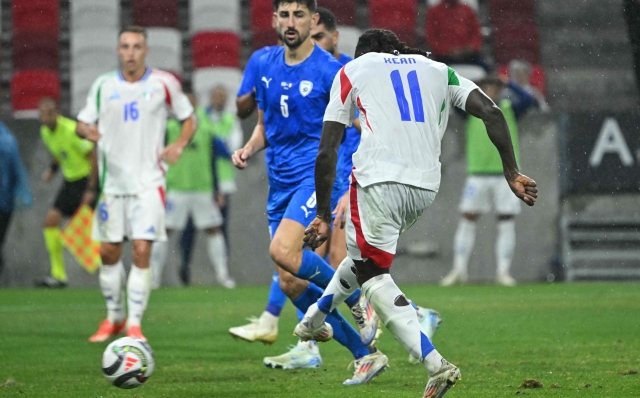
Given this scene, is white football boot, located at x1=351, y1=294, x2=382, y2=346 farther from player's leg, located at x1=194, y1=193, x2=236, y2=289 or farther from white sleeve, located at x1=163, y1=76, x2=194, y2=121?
player's leg, located at x1=194, y1=193, x2=236, y2=289

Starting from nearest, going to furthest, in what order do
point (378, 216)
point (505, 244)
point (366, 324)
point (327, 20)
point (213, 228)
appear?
1. point (378, 216)
2. point (366, 324)
3. point (327, 20)
4. point (505, 244)
5. point (213, 228)

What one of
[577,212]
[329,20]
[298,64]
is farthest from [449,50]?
[298,64]

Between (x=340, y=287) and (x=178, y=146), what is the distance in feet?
10.1

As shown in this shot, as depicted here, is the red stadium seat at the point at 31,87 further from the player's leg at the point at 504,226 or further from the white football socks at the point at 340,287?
the white football socks at the point at 340,287

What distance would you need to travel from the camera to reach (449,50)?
52.4ft

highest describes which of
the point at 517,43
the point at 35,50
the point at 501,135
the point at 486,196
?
the point at 517,43

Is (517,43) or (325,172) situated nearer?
(325,172)

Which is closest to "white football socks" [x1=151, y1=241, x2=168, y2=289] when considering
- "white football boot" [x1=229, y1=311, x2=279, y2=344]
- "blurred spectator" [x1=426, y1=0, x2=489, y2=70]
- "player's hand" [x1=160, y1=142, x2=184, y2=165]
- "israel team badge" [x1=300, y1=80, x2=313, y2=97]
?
"blurred spectator" [x1=426, y1=0, x2=489, y2=70]

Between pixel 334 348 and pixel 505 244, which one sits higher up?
pixel 505 244

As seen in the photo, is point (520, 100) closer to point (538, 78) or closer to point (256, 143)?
point (538, 78)

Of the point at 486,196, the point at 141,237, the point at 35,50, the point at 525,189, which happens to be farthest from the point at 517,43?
the point at 525,189

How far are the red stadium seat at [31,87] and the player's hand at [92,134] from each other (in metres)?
8.83

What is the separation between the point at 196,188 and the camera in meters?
14.6

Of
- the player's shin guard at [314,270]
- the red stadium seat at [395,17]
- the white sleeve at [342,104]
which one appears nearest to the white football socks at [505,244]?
the red stadium seat at [395,17]
